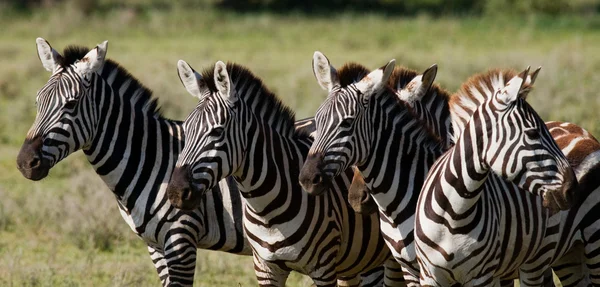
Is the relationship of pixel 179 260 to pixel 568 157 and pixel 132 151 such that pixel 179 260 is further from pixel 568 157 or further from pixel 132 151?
pixel 568 157

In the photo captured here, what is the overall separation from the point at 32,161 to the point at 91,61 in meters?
0.87

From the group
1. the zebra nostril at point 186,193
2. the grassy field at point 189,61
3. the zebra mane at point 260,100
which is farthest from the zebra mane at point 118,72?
the grassy field at point 189,61

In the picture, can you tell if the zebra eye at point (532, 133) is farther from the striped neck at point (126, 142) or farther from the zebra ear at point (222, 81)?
the striped neck at point (126, 142)

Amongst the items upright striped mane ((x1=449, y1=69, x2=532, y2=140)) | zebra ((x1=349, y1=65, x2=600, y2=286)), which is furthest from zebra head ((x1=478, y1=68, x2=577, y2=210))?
zebra ((x1=349, y1=65, x2=600, y2=286))

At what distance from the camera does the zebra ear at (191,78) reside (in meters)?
6.50

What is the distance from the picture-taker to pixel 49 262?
9.54 meters

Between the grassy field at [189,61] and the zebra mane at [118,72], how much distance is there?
5.67 ft

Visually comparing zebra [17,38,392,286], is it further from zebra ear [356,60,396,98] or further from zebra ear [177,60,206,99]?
zebra ear [356,60,396,98]

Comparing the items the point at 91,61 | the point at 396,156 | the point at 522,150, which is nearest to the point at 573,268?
the point at 396,156

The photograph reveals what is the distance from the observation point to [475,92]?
6.22 meters

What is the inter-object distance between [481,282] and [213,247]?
2.42 metres

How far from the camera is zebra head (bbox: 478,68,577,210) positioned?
542 centimetres

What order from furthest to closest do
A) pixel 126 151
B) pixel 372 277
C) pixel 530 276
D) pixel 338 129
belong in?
1. pixel 372 277
2. pixel 126 151
3. pixel 530 276
4. pixel 338 129

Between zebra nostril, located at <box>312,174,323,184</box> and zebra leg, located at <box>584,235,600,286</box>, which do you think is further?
zebra leg, located at <box>584,235,600,286</box>
